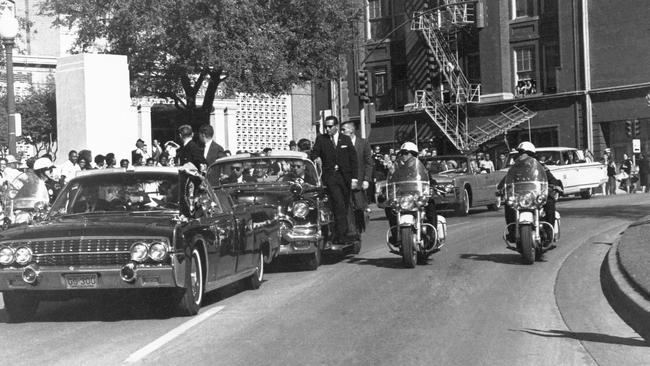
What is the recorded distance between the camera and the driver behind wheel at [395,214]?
14352 mm

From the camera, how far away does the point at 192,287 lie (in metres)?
10.1

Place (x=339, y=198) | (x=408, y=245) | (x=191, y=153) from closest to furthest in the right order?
1. (x=408, y=245)
2. (x=339, y=198)
3. (x=191, y=153)

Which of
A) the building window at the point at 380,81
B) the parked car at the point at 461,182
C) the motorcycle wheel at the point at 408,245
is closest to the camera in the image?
the motorcycle wheel at the point at 408,245

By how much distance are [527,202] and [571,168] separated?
1872 cm

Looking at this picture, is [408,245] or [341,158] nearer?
[408,245]

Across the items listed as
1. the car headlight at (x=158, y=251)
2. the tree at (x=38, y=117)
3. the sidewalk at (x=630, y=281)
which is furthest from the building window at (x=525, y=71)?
the car headlight at (x=158, y=251)

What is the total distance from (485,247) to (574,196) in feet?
65.0

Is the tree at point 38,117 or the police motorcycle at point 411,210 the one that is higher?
the tree at point 38,117

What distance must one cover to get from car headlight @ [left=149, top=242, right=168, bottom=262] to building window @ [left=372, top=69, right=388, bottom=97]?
145 ft

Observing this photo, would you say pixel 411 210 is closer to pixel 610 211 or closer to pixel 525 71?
pixel 610 211

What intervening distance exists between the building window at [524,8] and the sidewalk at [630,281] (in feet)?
109

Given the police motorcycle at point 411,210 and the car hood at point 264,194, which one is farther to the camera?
the car hood at point 264,194

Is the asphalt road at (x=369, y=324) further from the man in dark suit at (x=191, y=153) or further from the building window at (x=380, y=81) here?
the building window at (x=380, y=81)

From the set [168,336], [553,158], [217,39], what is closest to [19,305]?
[168,336]
